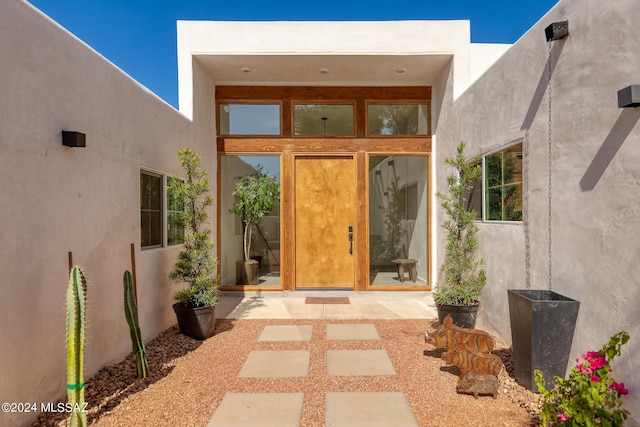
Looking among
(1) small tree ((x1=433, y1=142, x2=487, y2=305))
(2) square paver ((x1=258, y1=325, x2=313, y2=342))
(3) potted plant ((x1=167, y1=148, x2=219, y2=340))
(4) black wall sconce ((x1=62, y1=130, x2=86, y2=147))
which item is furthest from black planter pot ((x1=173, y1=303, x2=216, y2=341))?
(1) small tree ((x1=433, y1=142, x2=487, y2=305))

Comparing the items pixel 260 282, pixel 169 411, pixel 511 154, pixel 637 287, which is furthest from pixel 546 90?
pixel 260 282

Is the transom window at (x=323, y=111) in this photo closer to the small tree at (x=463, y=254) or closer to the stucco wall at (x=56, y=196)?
the small tree at (x=463, y=254)

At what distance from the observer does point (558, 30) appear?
112 inches

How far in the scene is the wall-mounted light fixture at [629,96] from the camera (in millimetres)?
2107

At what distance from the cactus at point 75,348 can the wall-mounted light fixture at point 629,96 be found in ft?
11.4

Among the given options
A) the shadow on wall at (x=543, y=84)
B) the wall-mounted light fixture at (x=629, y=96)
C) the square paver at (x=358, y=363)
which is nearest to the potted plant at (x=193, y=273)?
the square paver at (x=358, y=363)

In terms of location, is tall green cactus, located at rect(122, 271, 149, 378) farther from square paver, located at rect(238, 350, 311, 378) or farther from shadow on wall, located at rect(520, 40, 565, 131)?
shadow on wall, located at rect(520, 40, 565, 131)

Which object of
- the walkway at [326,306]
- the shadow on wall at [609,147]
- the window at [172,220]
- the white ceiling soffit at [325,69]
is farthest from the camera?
the white ceiling soffit at [325,69]

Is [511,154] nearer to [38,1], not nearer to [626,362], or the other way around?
[626,362]

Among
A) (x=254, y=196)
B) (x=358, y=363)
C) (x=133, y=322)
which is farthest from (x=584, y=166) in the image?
(x=254, y=196)

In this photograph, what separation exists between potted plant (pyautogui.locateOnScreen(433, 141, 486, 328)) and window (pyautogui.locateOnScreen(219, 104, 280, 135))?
→ 10.6 feet

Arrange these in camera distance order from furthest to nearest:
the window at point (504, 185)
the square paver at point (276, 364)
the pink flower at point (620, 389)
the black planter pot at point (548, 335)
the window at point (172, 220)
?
1. the window at point (172, 220)
2. the window at point (504, 185)
3. the square paver at point (276, 364)
4. the black planter pot at point (548, 335)
5. the pink flower at point (620, 389)

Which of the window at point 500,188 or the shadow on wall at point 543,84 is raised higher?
the shadow on wall at point 543,84

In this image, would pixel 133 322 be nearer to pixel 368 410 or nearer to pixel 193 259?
pixel 193 259
